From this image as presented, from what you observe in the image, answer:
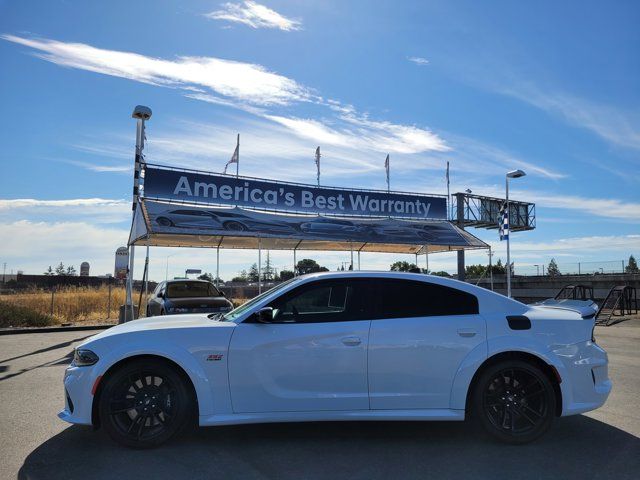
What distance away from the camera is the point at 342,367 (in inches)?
185

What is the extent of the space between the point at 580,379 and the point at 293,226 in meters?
15.5

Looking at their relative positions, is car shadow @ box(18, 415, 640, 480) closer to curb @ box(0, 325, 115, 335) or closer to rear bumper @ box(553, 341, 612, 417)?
rear bumper @ box(553, 341, 612, 417)

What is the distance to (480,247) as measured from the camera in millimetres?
21188

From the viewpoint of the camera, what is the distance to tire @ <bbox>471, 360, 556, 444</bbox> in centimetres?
480

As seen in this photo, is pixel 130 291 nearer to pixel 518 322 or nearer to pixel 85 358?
pixel 85 358

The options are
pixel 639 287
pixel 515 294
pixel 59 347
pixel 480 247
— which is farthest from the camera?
pixel 515 294

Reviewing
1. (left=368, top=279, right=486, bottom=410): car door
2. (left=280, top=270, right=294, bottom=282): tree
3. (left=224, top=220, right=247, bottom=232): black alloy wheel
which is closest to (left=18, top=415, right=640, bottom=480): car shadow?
(left=368, top=279, right=486, bottom=410): car door

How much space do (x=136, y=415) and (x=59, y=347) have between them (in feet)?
28.6

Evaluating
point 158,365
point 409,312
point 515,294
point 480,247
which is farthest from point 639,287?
point 158,365

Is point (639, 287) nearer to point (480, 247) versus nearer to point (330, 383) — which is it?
point (480, 247)

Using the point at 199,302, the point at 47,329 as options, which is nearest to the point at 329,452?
the point at 199,302

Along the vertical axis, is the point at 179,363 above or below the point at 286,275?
below

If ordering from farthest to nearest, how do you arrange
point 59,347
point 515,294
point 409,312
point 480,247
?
point 515,294, point 480,247, point 59,347, point 409,312

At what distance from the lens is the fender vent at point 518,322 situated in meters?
4.96
